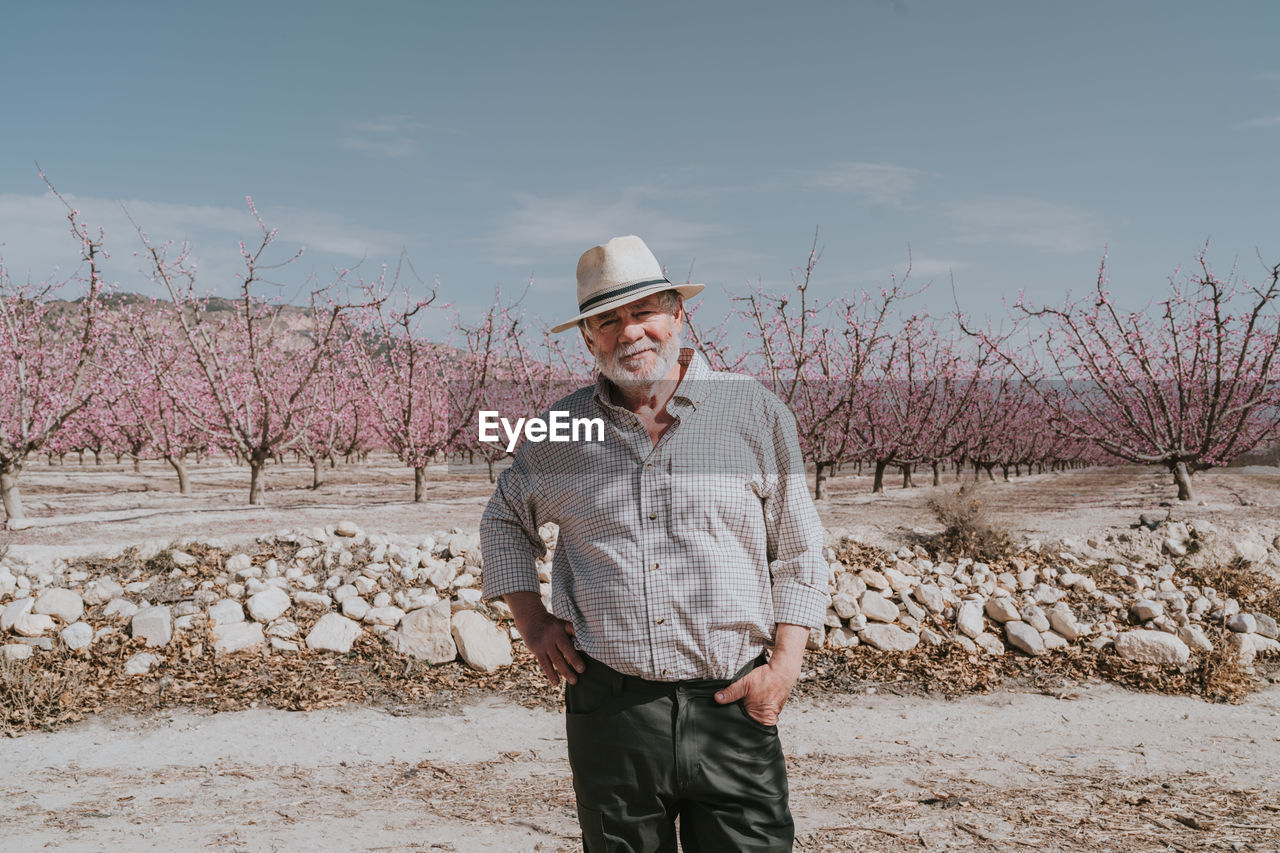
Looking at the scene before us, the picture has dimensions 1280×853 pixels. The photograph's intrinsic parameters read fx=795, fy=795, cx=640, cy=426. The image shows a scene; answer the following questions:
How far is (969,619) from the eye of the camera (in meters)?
7.34

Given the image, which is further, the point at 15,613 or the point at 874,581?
the point at 874,581

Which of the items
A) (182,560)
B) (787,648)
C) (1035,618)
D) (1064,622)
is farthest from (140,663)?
(1064,622)

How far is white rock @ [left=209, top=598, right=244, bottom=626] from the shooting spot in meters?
7.06

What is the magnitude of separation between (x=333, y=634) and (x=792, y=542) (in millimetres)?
5917

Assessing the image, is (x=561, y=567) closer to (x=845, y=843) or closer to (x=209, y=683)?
(x=845, y=843)

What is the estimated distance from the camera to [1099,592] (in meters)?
8.00

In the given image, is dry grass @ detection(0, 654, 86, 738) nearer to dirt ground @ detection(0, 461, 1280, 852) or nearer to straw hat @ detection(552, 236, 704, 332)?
dirt ground @ detection(0, 461, 1280, 852)

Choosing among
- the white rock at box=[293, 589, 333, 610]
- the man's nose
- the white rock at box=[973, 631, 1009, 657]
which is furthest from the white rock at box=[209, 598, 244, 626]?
the white rock at box=[973, 631, 1009, 657]

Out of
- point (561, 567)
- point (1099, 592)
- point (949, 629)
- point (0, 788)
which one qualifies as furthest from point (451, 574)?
point (1099, 592)

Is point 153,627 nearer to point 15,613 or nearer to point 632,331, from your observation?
point 15,613

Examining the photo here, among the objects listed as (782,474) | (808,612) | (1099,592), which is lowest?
(1099,592)

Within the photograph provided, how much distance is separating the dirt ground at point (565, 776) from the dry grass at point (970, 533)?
2.23 m

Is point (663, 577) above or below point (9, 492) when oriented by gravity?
above

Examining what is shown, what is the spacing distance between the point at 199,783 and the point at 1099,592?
7.97 meters
